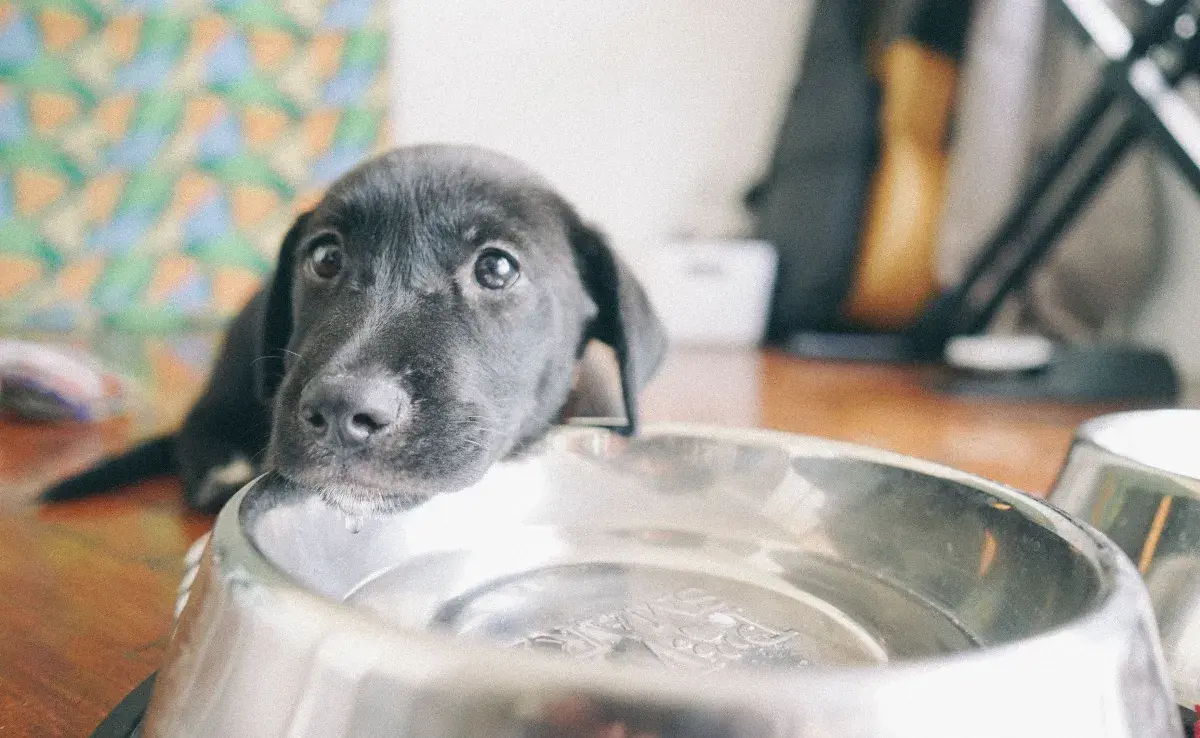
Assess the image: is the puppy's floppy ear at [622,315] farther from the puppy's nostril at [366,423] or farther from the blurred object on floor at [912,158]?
the blurred object on floor at [912,158]

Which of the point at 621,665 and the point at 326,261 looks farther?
the point at 326,261

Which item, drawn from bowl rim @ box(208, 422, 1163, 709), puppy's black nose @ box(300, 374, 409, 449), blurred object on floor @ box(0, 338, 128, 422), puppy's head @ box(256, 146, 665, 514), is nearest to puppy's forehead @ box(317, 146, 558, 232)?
puppy's head @ box(256, 146, 665, 514)

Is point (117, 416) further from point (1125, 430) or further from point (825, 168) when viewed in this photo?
point (825, 168)

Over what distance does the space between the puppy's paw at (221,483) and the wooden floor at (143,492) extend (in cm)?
3

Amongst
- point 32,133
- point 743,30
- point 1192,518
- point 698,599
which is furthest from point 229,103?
point 1192,518

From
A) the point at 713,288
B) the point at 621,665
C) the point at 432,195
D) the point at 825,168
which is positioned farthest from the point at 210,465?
the point at 825,168

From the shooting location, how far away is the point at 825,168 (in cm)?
296

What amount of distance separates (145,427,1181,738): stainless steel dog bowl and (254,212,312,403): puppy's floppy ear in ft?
1.57

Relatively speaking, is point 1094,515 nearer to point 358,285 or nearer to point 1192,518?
point 1192,518

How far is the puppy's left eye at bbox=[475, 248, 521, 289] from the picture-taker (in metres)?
1.04

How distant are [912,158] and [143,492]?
7.75 ft

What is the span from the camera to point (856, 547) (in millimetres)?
761

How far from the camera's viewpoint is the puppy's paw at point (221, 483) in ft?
4.23

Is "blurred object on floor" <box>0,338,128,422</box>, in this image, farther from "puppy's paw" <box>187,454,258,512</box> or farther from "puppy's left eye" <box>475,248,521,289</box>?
"puppy's left eye" <box>475,248,521,289</box>
